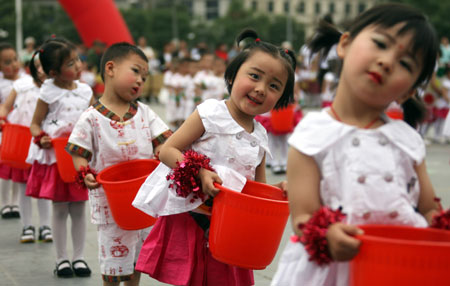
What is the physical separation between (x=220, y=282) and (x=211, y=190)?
0.57 meters

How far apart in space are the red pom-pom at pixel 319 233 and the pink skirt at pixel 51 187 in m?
2.80

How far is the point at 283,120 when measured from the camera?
29.5 feet

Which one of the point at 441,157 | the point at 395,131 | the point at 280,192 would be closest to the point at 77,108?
the point at 280,192

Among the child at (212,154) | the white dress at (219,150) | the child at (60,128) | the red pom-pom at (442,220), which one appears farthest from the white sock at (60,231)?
the red pom-pom at (442,220)

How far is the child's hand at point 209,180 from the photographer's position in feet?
9.04

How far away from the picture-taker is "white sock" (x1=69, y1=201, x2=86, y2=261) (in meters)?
4.67

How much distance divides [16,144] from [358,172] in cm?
375

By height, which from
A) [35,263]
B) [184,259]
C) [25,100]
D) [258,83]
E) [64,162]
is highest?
[258,83]

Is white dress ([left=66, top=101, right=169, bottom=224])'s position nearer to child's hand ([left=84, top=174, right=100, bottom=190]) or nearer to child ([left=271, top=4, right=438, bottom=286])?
child's hand ([left=84, top=174, right=100, bottom=190])

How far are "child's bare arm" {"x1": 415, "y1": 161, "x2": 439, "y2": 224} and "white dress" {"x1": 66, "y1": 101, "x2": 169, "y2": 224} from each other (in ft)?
6.70

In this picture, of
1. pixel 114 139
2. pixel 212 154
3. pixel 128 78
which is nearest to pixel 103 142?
pixel 114 139

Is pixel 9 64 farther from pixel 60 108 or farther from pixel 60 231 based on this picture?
pixel 60 231

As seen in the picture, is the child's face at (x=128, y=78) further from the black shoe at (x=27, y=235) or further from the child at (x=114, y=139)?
the black shoe at (x=27, y=235)

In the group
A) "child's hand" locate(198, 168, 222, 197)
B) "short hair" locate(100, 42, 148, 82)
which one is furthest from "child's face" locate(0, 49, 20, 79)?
"child's hand" locate(198, 168, 222, 197)
